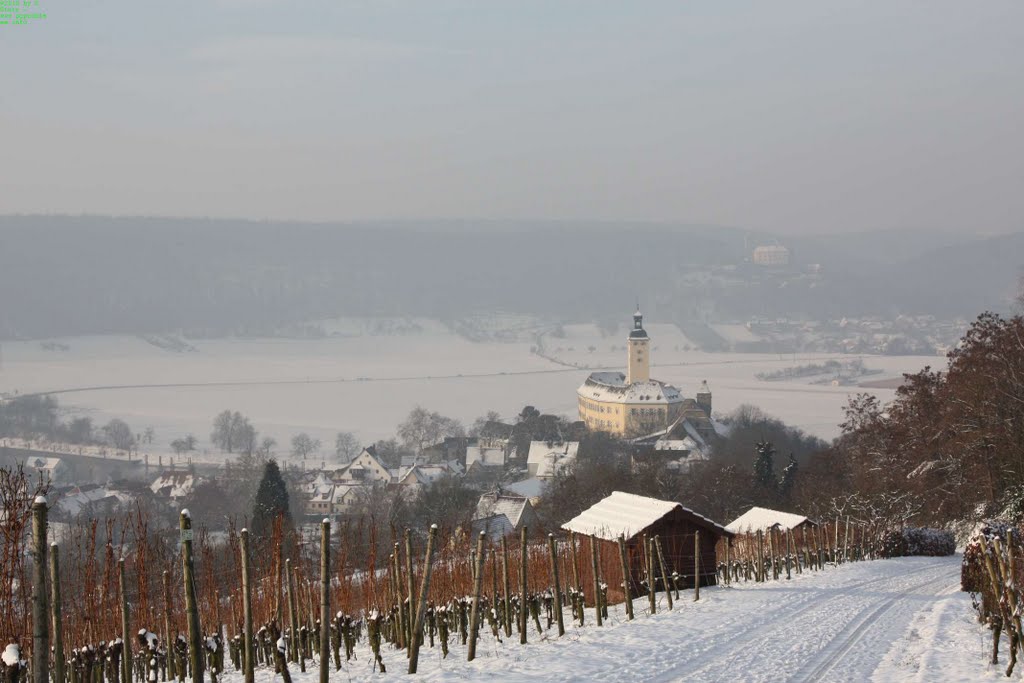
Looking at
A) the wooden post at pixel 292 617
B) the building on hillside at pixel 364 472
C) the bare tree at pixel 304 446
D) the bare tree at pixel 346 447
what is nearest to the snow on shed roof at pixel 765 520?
the wooden post at pixel 292 617

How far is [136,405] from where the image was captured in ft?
542

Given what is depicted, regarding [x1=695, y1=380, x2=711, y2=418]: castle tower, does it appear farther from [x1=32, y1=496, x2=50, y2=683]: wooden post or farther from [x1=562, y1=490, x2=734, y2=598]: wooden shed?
[x1=32, y1=496, x2=50, y2=683]: wooden post

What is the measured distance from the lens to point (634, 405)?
144 m

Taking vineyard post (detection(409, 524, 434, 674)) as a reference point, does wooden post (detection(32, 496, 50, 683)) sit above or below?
above

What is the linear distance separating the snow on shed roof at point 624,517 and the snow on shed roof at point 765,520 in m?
11.0

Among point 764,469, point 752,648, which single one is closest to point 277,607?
point 752,648

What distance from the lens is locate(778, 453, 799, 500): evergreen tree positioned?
202 ft

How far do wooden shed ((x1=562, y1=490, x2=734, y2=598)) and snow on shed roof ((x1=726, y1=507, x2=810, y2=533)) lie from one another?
36.2 ft

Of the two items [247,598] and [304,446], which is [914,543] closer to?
[247,598]

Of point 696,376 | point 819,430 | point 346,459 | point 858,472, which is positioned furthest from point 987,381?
point 696,376

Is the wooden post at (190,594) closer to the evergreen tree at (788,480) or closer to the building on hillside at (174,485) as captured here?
the evergreen tree at (788,480)

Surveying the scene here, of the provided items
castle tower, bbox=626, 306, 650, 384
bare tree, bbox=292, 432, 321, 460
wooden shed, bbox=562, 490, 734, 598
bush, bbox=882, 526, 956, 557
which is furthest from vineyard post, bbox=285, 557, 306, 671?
castle tower, bbox=626, 306, 650, 384

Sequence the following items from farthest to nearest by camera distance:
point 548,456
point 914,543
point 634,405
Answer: point 634,405, point 548,456, point 914,543

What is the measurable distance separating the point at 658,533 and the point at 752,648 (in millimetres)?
9012
